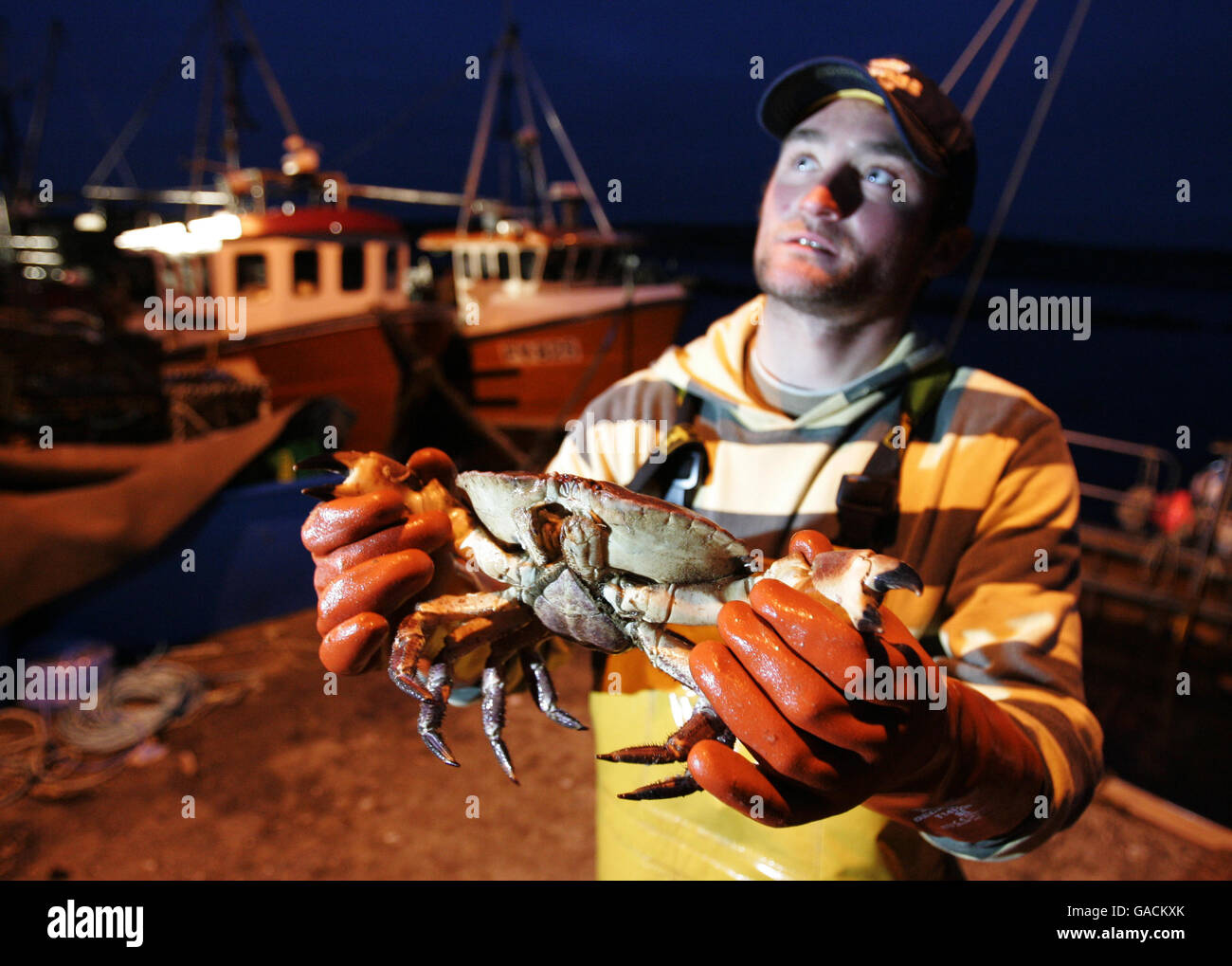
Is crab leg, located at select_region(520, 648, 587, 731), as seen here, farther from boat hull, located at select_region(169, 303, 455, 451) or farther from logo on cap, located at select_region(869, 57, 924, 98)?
boat hull, located at select_region(169, 303, 455, 451)

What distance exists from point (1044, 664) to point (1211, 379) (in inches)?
1640

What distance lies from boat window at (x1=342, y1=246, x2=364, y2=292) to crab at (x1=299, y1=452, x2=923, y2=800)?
13058 millimetres

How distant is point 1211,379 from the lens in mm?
33219

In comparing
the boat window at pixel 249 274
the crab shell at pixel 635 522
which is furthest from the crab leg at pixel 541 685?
the boat window at pixel 249 274

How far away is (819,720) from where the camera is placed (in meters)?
1.41

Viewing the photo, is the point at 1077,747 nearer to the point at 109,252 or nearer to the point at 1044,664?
the point at 1044,664

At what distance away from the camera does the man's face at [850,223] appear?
6.78ft

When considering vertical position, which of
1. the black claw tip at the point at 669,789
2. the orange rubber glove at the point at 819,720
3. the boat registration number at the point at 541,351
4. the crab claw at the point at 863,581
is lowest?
the black claw tip at the point at 669,789

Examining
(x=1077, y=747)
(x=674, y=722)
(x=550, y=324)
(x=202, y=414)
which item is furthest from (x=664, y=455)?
(x=550, y=324)

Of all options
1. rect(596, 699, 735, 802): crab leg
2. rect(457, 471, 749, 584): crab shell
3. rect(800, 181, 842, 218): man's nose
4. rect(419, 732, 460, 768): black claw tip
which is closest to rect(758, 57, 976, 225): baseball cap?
rect(800, 181, 842, 218): man's nose

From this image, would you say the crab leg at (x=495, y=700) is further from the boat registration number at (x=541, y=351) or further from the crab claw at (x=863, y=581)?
the boat registration number at (x=541, y=351)

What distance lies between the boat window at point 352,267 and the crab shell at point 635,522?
13.3 metres

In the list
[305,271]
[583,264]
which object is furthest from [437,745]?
[583,264]

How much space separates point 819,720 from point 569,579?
30.1 inches
